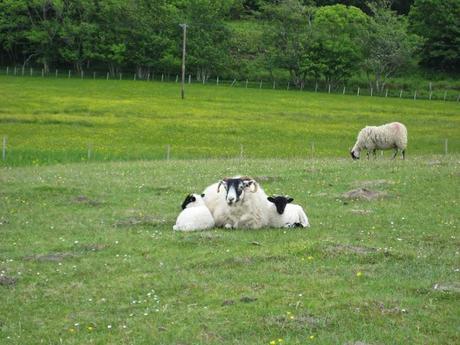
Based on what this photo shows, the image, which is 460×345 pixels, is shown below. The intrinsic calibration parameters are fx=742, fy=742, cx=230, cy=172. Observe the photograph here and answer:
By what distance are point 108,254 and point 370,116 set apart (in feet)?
210

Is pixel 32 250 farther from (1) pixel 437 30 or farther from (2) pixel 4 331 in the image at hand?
(1) pixel 437 30

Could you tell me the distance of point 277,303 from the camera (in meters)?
12.7

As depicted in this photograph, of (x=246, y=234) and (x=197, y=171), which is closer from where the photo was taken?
(x=246, y=234)

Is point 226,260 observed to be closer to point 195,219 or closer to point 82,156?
point 195,219

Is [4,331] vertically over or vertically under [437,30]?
under

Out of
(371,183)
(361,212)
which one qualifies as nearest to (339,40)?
(371,183)

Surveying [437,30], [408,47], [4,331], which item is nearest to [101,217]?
[4,331]

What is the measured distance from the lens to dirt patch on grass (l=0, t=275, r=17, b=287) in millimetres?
14142

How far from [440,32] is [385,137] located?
309 ft

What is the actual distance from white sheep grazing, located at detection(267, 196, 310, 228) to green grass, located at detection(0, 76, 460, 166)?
23.5 m

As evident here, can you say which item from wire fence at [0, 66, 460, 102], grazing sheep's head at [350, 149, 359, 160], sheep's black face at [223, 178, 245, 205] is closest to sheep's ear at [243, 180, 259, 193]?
sheep's black face at [223, 178, 245, 205]

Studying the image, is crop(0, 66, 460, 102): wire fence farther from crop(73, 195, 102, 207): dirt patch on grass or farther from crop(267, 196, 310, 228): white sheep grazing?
crop(267, 196, 310, 228): white sheep grazing

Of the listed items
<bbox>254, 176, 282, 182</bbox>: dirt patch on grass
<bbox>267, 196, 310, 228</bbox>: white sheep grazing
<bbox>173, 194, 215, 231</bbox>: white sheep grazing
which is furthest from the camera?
<bbox>254, 176, 282, 182</bbox>: dirt patch on grass

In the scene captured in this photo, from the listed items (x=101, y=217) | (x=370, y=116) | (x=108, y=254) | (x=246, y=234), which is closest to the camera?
(x=108, y=254)
